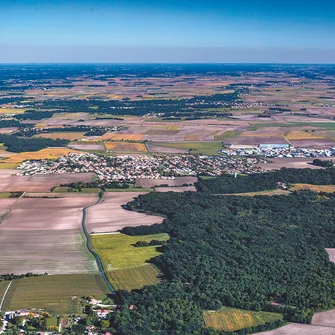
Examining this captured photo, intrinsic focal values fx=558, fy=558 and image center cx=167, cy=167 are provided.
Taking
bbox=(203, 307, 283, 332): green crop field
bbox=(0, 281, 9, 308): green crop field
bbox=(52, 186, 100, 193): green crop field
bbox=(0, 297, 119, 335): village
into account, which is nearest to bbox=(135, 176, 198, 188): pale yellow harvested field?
bbox=(52, 186, 100, 193): green crop field

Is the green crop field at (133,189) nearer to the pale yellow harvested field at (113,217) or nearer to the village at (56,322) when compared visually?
the pale yellow harvested field at (113,217)

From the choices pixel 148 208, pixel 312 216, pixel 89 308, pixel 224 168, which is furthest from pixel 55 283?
pixel 224 168

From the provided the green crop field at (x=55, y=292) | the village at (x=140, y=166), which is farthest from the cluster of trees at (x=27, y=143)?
the green crop field at (x=55, y=292)

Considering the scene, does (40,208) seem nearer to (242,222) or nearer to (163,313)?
(242,222)

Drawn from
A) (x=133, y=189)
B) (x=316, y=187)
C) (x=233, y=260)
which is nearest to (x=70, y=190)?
(x=133, y=189)

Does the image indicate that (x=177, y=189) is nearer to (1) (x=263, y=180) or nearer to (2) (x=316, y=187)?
(1) (x=263, y=180)

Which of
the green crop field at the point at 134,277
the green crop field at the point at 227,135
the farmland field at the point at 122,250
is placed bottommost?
the green crop field at the point at 134,277
